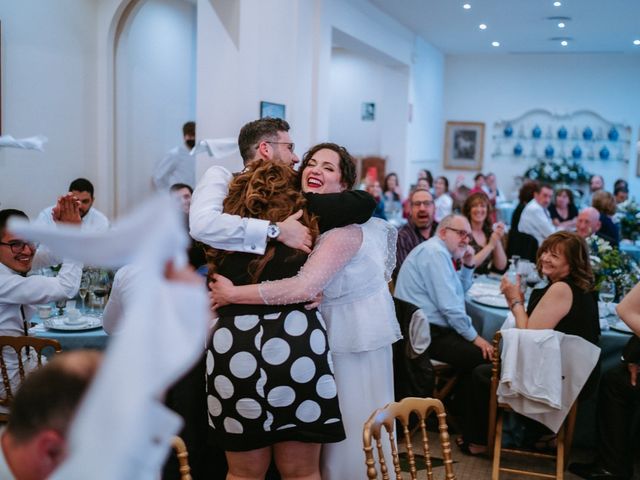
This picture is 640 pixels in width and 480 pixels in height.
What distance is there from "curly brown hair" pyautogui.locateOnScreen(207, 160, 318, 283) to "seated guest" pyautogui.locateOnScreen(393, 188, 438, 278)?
292 centimetres

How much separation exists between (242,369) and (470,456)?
2468 millimetres

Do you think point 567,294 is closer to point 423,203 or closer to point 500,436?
point 500,436

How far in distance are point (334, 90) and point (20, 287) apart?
11835mm

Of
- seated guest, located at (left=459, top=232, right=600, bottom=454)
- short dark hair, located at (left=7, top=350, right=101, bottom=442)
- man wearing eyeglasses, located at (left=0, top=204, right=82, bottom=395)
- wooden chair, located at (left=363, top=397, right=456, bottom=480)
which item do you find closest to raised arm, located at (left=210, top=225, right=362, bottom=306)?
wooden chair, located at (left=363, top=397, right=456, bottom=480)

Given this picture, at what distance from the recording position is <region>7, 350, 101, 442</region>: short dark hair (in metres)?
0.98

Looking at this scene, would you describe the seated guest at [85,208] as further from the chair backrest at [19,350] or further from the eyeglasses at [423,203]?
the eyeglasses at [423,203]

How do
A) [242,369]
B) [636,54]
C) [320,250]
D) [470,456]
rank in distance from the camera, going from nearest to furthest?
[242,369], [320,250], [470,456], [636,54]

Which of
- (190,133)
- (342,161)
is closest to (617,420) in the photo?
(342,161)

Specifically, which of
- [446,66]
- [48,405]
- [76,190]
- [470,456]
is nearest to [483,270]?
[470,456]

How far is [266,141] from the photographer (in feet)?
9.53

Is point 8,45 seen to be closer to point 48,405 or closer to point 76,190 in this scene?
point 76,190

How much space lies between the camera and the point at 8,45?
6035mm

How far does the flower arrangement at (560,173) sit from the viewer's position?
551 inches

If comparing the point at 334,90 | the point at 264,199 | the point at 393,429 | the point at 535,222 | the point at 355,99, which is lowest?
the point at 393,429
